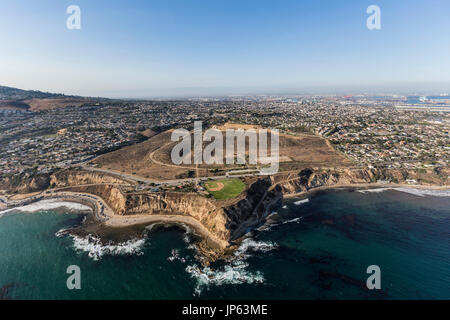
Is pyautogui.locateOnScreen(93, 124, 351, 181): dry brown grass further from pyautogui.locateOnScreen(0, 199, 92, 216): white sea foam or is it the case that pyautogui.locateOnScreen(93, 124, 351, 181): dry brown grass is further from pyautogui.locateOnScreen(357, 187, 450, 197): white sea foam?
pyautogui.locateOnScreen(0, 199, 92, 216): white sea foam

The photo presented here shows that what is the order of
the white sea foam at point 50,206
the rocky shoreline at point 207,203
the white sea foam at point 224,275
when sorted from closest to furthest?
the white sea foam at point 224,275, the rocky shoreline at point 207,203, the white sea foam at point 50,206

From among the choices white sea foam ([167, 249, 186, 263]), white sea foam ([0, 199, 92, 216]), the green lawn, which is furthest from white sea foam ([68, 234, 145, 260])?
the green lawn

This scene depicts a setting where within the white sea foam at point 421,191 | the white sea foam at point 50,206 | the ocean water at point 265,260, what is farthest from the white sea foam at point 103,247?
the white sea foam at point 421,191

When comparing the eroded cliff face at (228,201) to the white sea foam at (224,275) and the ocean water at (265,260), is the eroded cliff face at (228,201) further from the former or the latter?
the white sea foam at (224,275)

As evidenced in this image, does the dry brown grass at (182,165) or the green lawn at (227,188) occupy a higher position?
the dry brown grass at (182,165)

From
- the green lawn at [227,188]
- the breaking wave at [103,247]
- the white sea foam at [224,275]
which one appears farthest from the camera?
the green lawn at [227,188]

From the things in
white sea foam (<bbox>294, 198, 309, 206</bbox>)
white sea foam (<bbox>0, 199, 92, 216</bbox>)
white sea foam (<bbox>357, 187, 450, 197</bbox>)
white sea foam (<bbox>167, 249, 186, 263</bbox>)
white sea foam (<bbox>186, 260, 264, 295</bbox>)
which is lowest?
white sea foam (<bbox>186, 260, 264, 295</bbox>)

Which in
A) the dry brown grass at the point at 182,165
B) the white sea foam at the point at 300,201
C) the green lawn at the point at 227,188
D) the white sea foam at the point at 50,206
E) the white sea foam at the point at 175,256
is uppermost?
the dry brown grass at the point at 182,165

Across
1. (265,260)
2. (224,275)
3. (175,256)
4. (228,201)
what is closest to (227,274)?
(224,275)
